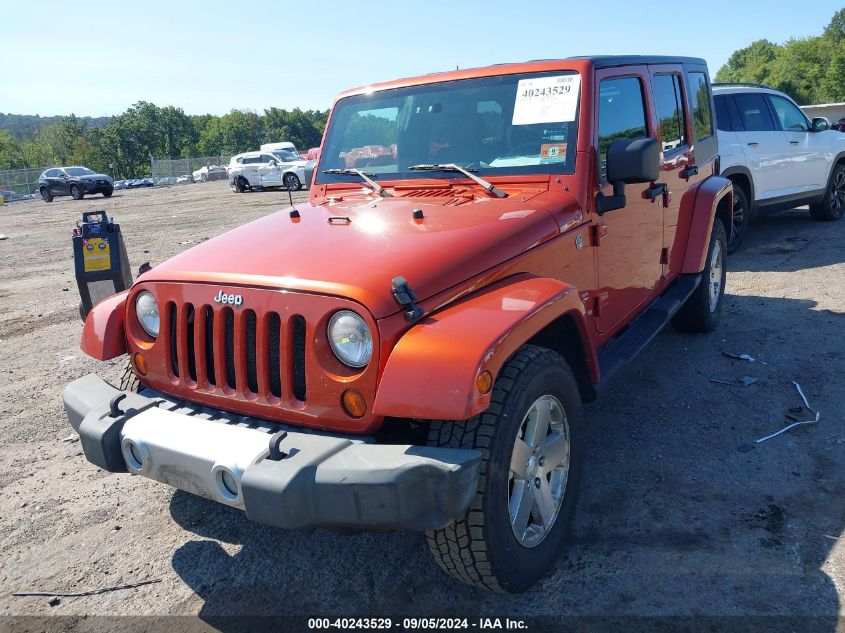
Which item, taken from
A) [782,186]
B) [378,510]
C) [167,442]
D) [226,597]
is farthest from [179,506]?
[782,186]

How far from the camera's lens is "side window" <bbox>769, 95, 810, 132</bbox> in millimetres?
8922

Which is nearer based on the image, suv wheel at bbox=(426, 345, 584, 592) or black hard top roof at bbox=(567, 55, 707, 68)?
suv wheel at bbox=(426, 345, 584, 592)

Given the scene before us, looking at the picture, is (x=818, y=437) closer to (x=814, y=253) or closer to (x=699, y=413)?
(x=699, y=413)

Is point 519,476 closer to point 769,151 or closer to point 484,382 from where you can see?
point 484,382

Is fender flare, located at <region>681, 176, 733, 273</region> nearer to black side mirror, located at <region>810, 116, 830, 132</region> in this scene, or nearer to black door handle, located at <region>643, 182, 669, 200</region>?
black door handle, located at <region>643, 182, 669, 200</region>

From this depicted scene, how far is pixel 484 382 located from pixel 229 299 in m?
1.08

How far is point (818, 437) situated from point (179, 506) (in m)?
3.48

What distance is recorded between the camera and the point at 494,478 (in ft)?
7.73

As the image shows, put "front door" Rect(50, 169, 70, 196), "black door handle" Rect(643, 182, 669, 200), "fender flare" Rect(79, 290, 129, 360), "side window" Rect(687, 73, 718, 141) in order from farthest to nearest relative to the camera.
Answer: "front door" Rect(50, 169, 70, 196)
"side window" Rect(687, 73, 718, 141)
"black door handle" Rect(643, 182, 669, 200)
"fender flare" Rect(79, 290, 129, 360)

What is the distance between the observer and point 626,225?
12.8 ft

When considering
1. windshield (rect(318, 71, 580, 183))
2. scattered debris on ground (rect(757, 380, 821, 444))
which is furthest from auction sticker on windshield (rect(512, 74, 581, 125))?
scattered debris on ground (rect(757, 380, 821, 444))

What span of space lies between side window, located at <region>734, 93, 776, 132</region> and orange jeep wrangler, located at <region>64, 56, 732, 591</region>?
5338 mm

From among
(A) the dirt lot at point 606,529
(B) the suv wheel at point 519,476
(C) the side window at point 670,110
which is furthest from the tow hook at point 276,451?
(C) the side window at point 670,110

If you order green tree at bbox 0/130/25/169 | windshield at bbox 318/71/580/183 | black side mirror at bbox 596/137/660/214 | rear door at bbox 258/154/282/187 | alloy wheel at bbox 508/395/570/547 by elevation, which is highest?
green tree at bbox 0/130/25/169
